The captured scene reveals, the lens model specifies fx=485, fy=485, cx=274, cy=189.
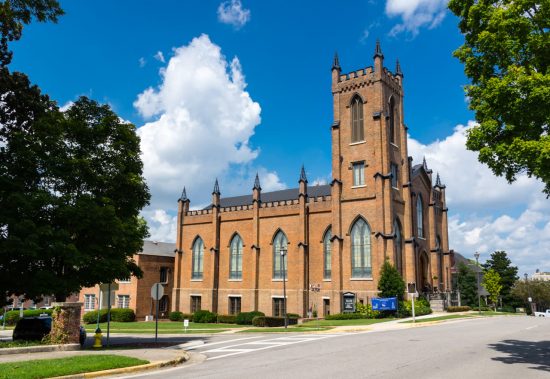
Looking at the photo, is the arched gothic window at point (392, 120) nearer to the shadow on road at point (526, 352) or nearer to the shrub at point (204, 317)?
the shrub at point (204, 317)

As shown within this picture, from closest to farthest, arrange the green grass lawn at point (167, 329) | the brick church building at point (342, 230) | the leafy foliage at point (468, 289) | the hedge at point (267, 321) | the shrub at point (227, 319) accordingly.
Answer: the green grass lawn at point (167, 329), the hedge at point (267, 321), the brick church building at point (342, 230), the shrub at point (227, 319), the leafy foliage at point (468, 289)

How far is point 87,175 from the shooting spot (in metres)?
20.0

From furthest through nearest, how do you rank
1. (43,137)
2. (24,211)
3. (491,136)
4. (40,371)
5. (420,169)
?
(420,169), (43,137), (24,211), (491,136), (40,371)

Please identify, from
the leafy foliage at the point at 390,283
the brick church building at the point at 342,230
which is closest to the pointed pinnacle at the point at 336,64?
the brick church building at the point at 342,230

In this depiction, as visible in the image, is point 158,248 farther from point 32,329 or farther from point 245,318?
point 32,329

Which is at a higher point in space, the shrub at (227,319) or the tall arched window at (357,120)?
the tall arched window at (357,120)

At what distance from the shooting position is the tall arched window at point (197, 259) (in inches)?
2004

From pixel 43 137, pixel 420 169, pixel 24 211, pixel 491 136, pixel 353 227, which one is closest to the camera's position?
pixel 491 136

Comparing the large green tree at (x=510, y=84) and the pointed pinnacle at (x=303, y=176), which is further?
the pointed pinnacle at (x=303, y=176)

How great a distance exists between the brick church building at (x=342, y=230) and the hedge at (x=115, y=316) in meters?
5.36

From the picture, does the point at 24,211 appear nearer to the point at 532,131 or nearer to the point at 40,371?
the point at 40,371

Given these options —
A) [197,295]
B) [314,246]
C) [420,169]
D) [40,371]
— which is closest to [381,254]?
[314,246]

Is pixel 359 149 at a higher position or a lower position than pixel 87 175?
higher

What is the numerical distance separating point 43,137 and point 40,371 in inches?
413
